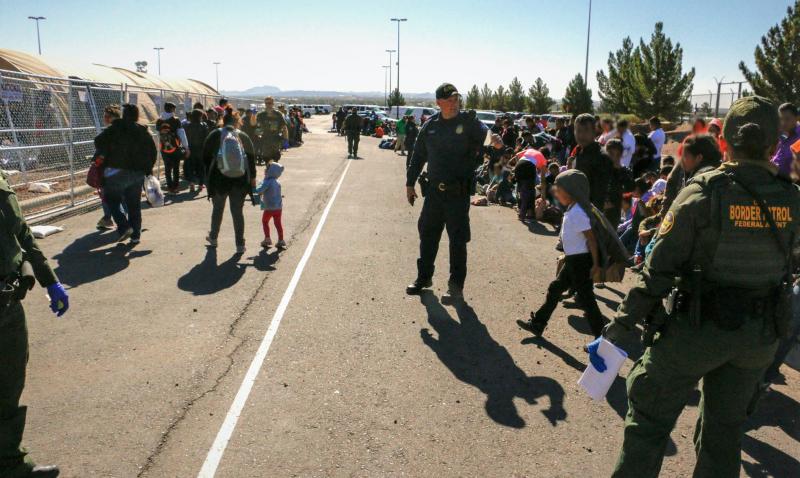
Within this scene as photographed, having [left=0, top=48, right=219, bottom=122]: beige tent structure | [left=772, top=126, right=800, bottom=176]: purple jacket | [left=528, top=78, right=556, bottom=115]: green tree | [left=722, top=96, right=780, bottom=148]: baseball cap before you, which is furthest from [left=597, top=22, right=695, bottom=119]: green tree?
[left=722, top=96, right=780, bottom=148]: baseball cap

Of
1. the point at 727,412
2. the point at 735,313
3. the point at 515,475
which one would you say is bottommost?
the point at 515,475

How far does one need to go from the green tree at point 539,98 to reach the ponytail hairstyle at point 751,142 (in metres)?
54.1

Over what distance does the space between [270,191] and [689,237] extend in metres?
6.66

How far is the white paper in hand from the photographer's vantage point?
2971 mm

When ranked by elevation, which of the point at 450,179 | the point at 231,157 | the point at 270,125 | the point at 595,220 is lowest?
the point at 595,220

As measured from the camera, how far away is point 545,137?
53.2ft

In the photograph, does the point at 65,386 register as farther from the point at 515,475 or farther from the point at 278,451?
the point at 515,475

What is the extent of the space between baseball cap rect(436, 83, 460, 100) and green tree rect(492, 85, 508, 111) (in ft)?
199

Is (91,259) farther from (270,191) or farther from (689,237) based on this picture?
(689,237)

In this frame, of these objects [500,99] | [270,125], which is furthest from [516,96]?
[270,125]

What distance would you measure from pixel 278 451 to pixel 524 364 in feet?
7.47

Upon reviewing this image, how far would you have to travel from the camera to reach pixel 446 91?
20.5ft

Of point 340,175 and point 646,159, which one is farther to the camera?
point 340,175

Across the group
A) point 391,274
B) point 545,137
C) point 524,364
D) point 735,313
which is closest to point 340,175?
point 545,137
